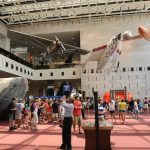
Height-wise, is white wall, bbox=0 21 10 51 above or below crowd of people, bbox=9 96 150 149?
above

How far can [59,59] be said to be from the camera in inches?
1909

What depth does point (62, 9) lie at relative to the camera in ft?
103

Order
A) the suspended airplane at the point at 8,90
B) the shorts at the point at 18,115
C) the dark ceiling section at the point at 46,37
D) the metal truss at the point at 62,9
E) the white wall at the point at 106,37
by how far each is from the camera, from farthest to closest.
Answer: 1. the dark ceiling section at the point at 46,37
2. the white wall at the point at 106,37
3. the metal truss at the point at 62,9
4. the suspended airplane at the point at 8,90
5. the shorts at the point at 18,115

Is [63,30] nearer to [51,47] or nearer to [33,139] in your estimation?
[51,47]

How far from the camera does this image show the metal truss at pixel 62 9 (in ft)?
98.6

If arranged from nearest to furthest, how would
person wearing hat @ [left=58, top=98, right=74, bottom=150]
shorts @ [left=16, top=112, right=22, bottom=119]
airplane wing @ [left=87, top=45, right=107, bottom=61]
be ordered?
person wearing hat @ [left=58, top=98, right=74, bottom=150] → airplane wing @ [left=87, top=45, right=107, bottom=61] → shorts @ [left=16, top=112, right=22, bottom=119]

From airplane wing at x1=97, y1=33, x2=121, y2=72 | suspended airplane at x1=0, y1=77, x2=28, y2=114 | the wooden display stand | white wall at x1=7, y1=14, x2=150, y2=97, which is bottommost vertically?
the wooden display stand

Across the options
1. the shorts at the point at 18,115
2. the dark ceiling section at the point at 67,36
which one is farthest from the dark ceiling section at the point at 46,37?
the shorts at the point at 18,115

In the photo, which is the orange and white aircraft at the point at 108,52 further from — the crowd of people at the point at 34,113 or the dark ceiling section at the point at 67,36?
the dark ceiling section at the point at 67,36

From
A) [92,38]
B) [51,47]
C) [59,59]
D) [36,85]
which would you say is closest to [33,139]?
[51,47]

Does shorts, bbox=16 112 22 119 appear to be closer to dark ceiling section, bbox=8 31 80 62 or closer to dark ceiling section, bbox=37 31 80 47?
dark ceiling section, bbox=8 31 80 62

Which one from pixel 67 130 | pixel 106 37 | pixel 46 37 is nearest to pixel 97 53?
pixel 67 130

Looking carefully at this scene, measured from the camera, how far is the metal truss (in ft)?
98.6

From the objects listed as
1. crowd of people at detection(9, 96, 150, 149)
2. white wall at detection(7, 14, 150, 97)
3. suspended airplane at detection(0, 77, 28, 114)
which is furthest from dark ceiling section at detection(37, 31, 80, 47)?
suspended airplane at detection(0, 77, 28, 114)
